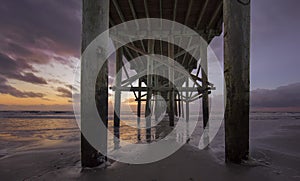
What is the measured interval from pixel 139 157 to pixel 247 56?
2261 millimetres

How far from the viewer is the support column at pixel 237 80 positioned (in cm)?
242

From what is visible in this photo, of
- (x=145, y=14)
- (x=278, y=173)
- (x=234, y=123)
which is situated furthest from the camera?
(x=145, y=14)

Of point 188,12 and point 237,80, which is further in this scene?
point 188,12

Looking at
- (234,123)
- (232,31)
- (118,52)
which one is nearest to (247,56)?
(232,31)

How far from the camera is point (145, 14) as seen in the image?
231 inches

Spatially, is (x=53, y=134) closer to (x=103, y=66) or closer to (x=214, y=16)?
(x=103, y=66)

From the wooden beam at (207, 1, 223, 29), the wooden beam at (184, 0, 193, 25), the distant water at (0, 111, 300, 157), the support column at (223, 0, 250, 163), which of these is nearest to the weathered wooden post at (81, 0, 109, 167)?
the support column at (223, 0, 250, 163)

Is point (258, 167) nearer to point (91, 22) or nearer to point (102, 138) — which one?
point (102, 138)

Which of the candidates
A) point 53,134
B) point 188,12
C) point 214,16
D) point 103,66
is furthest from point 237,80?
point 53,134

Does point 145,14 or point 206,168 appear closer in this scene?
point 206,168

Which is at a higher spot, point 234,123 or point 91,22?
point 91,22

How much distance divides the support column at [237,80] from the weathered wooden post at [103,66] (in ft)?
5.64

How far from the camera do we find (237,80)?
7.97ft

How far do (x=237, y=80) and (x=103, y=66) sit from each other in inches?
72.5
